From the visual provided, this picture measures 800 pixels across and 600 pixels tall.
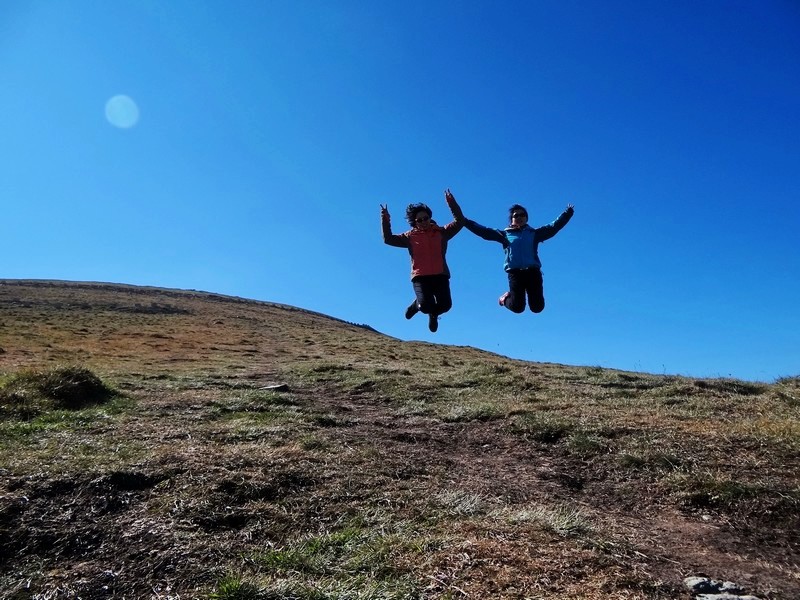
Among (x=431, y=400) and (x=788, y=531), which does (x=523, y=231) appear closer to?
(x=431, y=400)

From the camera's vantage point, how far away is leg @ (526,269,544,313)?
11.8 m

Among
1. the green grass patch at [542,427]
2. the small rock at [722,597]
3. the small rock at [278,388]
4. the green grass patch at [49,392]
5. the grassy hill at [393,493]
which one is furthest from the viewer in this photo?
the small rock at [278,388]

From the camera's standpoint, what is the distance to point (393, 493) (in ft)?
22.3

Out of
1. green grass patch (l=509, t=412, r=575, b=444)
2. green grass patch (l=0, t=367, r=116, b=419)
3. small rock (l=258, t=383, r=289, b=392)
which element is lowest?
green grass patch (l=509, t=412, r=575, b=444)

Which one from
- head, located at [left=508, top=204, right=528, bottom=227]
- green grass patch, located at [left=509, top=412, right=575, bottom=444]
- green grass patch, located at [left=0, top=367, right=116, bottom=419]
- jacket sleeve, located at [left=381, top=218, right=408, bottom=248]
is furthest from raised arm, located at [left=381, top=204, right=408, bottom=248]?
green grass patch, located at [left=0, top=367, right=116, bottom=419]

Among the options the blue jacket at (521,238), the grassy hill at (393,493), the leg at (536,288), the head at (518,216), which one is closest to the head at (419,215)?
the blue jacket at (521,238)

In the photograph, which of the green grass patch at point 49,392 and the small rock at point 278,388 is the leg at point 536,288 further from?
the green grass patch at point 49,392

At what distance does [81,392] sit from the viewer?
12.0 meters

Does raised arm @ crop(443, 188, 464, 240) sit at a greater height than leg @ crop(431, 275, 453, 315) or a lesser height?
greater

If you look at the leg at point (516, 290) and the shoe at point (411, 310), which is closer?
the leg at point (516, 290)

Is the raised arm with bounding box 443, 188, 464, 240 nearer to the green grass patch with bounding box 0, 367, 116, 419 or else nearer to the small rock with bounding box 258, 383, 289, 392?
the small rock with bounding box 258, 383, 289, 392

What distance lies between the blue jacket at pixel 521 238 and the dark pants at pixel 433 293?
1.37 meters

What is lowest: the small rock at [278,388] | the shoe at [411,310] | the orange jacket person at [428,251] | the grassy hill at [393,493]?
the grassy hill at [393,493]

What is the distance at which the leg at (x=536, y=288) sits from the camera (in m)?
11.8
